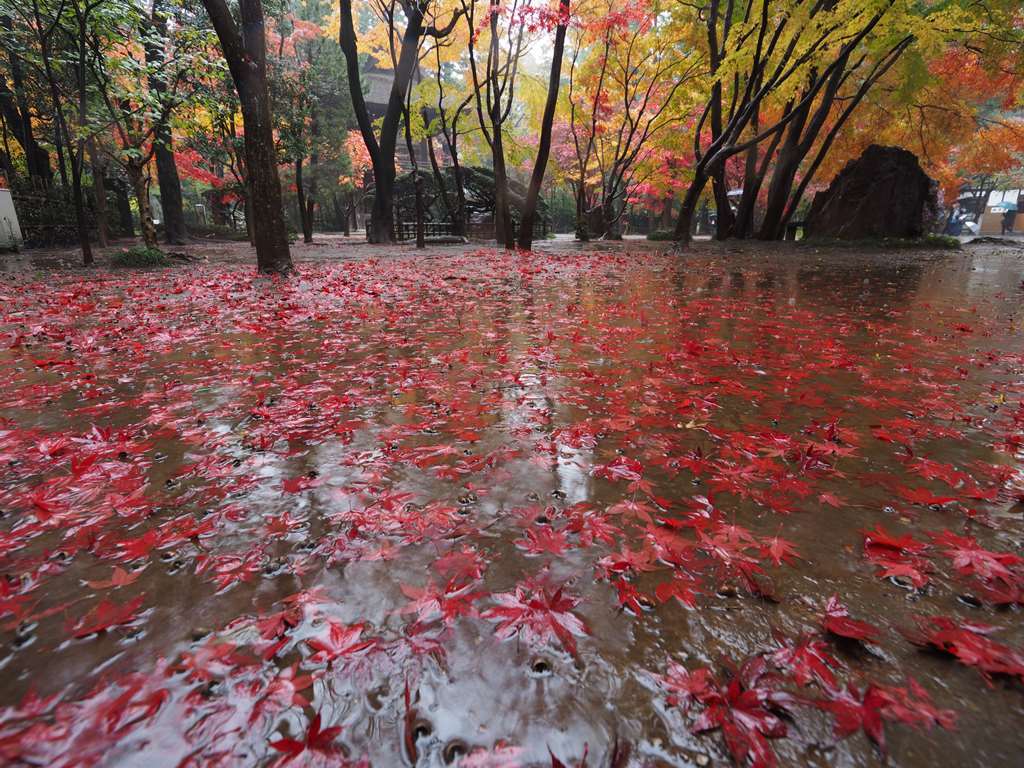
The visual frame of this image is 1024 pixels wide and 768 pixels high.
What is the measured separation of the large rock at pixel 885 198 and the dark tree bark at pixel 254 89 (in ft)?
53.6

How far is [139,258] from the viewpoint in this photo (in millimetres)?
10328

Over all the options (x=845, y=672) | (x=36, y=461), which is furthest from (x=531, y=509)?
(x=36, y=461)

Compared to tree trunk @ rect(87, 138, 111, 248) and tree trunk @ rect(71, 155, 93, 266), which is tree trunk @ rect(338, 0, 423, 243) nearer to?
tree trunk @ rect(87, 138, 111, 248)

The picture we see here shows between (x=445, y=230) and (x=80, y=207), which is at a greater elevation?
(x=445, y=230)

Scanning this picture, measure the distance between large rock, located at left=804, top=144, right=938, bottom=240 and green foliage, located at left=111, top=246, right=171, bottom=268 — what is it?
1887 cm

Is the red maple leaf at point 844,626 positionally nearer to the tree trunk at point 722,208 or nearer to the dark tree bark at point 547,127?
the dark tree bark at point 547,127

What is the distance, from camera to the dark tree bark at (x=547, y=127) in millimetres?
10730

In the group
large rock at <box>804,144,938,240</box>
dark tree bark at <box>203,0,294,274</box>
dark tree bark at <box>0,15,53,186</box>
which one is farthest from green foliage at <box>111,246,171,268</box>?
large rock at <box>804,144,938,240</box>

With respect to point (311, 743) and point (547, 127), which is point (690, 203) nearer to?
point (547, 127)

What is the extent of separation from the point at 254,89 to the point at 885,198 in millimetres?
17064

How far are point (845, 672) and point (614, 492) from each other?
0.90 metres

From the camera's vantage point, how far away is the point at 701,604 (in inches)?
55.2

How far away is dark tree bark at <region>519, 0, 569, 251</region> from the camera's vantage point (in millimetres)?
10730

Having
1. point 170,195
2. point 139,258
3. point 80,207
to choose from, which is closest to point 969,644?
point 139,258
